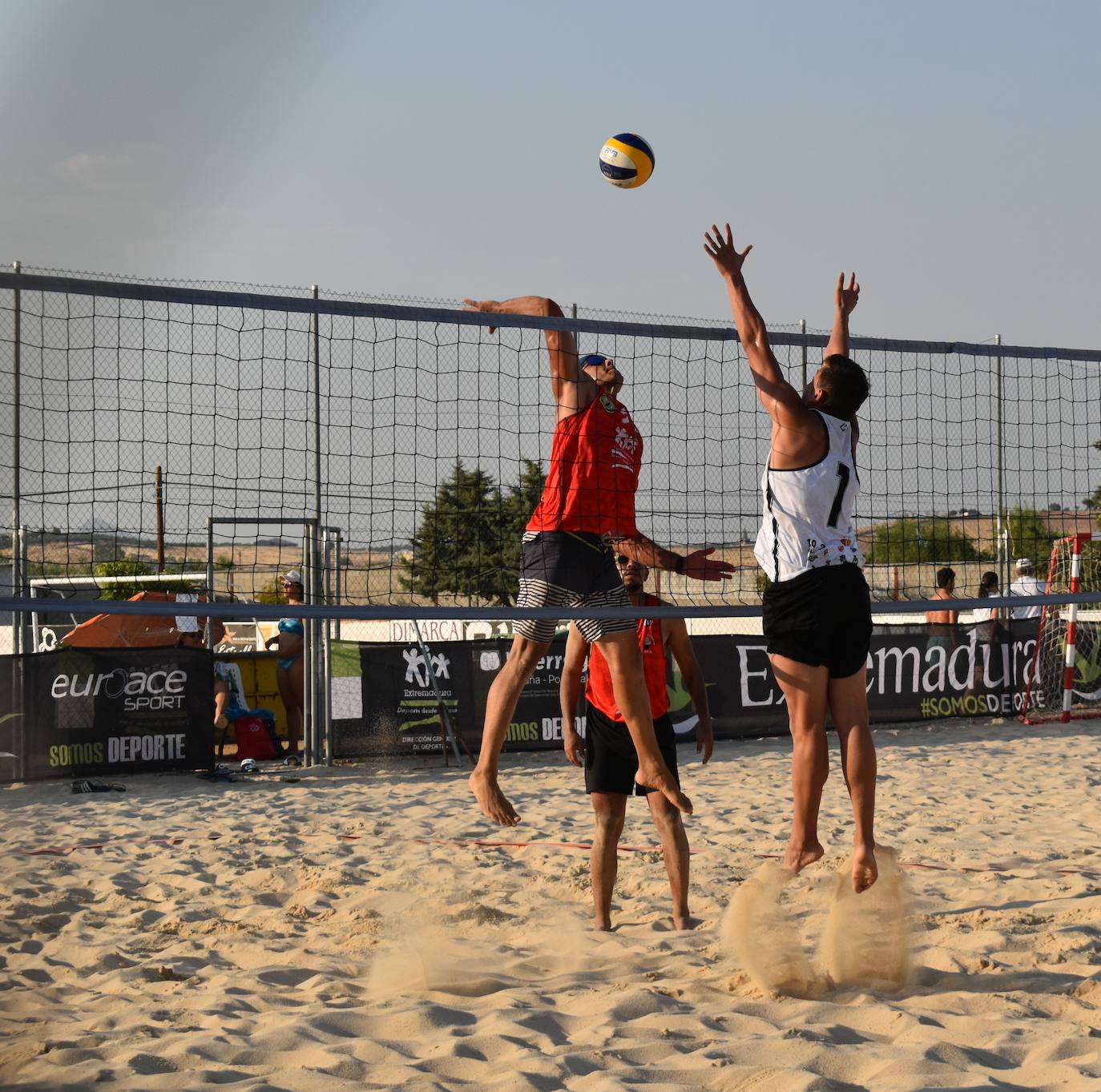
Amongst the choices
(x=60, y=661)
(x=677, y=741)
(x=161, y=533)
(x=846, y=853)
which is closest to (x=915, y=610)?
(x=846, y=853)

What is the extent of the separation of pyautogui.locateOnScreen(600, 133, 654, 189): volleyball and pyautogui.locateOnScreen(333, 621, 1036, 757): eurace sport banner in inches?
197

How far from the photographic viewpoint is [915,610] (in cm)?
528

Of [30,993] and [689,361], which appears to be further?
[689,361]

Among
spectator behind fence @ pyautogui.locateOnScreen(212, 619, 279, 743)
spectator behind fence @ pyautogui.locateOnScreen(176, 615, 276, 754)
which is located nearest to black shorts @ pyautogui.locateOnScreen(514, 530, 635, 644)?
spectator behind fence @ pyautogui.locateOnScreen(176, 615, 276, 754)

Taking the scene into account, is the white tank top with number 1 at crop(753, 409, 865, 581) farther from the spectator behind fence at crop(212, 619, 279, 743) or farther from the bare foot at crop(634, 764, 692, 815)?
the spectator behind fence at crop(212, 619, 279, 743)

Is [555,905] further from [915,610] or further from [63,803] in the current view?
[63,803]

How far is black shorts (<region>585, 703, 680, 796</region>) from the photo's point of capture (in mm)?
5188

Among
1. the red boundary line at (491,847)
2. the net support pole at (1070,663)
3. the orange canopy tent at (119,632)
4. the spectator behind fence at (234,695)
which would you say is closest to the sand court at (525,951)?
the red boundary line at (491,847)

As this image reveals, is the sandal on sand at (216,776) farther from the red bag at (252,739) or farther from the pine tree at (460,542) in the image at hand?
the pine tree at (460,542)

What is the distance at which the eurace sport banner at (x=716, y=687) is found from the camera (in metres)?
10.2

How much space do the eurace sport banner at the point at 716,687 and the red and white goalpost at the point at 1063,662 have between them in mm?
188

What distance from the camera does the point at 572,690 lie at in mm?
5633

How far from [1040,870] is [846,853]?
0.98m

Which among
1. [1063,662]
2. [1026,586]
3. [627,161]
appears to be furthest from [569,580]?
[1063,662]
